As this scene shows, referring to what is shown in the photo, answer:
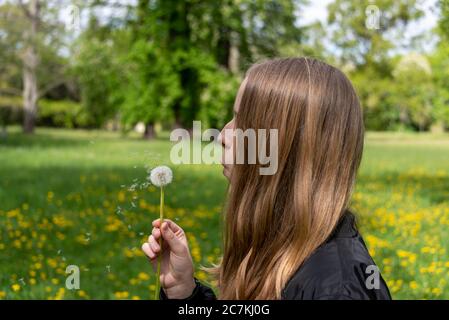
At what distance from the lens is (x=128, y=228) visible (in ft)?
11.4

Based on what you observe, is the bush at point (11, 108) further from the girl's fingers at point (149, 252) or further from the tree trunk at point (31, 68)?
the girl's fingers at point (149, 252)

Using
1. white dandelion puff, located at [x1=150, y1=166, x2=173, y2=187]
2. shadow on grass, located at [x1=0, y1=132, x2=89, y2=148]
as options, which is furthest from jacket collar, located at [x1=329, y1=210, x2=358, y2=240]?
shadow on grass, located at [x1=0, y1=132, x2=89, y2=148]

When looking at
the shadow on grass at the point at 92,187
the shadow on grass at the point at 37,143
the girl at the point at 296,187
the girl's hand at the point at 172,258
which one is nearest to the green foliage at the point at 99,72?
the shadow on grass at the point at 37,143

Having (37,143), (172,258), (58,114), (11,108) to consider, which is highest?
(172,258)

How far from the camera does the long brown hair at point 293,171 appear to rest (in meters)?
1.50

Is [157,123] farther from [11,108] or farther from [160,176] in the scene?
[160,176]

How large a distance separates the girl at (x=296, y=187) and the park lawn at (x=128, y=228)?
0.83 ft

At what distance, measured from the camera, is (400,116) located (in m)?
53.8

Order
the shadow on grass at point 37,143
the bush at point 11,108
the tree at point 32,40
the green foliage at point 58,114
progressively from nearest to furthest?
1. the shadow on grass at point 37,143
2. the tree at point 32,40
3. the bush at point 11,108
4. the green foliage at point 58,114

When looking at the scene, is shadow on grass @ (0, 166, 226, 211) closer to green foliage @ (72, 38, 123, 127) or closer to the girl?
the girl

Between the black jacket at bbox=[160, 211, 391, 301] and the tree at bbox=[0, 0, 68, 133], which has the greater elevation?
the tree at bbox=[0, 0, 68, 133]

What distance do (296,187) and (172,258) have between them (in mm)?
468

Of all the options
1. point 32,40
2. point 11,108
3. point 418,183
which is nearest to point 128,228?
point 418,183

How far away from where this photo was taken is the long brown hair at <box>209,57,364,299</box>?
4.91 ft
